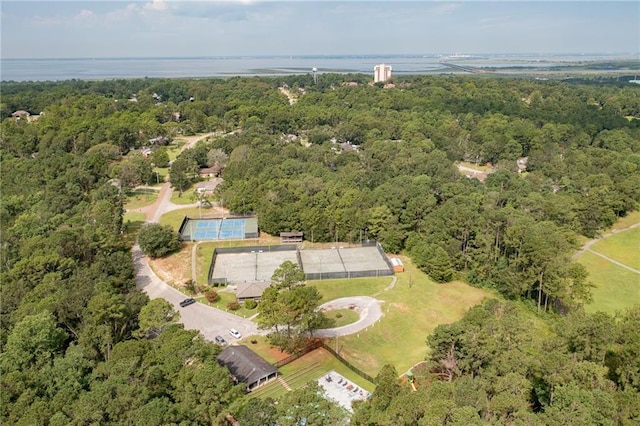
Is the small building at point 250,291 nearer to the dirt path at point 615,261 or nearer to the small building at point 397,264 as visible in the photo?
the small building at point 397,264

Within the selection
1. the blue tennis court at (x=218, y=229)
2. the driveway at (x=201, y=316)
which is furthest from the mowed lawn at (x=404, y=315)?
the blue tennis court at (x=218, y=229)

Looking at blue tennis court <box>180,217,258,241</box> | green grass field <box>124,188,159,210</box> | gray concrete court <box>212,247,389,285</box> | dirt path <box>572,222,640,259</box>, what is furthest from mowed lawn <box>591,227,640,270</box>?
green grass field <box>124,188,159,210</box>

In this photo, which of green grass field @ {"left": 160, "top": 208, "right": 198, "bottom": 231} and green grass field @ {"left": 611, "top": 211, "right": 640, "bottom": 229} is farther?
green grass field @ {"left": 611, "top": 211, "right": 640, "bottom": 229}

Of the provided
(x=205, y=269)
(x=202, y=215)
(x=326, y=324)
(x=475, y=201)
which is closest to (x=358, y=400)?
(x=326, y=324)

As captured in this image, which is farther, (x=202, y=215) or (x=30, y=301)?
(x=202, y=215)

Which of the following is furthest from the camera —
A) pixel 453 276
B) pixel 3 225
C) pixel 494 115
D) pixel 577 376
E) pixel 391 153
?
pixel 494 115

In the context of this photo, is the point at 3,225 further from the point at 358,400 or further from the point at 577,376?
the point at 577,376

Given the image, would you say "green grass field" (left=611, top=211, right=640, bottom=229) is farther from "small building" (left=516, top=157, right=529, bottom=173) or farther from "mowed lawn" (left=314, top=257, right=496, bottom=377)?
"mowed lawn" (left=314, top=257, right=496, bottom=377)
